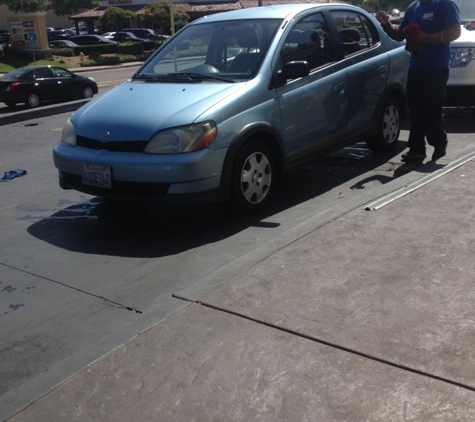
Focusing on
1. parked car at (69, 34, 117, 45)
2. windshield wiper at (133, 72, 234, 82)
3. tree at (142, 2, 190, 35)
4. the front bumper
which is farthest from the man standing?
parked car at (69, 34, 117, 45)

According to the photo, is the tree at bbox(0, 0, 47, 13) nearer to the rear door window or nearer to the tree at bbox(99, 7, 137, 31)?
the tree at bbox(99, 7, 137, 31)

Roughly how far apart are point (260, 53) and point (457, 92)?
14.5ft

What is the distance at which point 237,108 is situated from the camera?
6047 millimetres

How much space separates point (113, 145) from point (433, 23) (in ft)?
12.0

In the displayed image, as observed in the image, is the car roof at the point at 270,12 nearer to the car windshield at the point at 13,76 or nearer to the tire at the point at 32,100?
the tire at the point at 32,100

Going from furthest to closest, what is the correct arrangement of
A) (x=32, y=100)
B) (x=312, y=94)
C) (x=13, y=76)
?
(x=13, y=76), (x=32, y=100), (x=312, y=94)

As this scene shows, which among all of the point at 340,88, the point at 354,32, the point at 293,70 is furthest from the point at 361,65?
the point at 293,70

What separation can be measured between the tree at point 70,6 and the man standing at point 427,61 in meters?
74.6

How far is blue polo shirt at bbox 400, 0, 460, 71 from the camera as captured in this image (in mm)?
7230

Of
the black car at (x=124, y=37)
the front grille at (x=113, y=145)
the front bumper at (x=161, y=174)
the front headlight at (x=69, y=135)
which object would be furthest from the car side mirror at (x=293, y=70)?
the black car at (x=124, y=37)

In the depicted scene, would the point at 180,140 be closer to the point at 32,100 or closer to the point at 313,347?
the point at 313,347

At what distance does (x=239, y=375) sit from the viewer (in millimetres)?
3588

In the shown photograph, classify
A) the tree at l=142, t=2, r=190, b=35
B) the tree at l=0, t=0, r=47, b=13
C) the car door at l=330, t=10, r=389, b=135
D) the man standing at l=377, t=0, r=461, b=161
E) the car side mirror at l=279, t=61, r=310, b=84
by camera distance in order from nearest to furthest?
the car side mirror at l=279, t=61, r=310, b=84 < the man standing at l=377, t=0, r=461, b=161 < the car door at l=330, t=10, r=389, b=135 < the tree at l=0, t=0, r=47, b=13 < the tree at l=142, t=2, r=190, b=35

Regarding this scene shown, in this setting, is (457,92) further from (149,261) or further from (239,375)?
(239,375)
